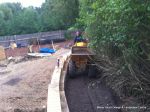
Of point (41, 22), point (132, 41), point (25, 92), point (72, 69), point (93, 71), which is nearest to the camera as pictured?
point (132, 41)

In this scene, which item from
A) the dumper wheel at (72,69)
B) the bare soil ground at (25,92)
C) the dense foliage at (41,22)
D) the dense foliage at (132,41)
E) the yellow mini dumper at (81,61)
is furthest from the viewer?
the dense foliage at (41,22)

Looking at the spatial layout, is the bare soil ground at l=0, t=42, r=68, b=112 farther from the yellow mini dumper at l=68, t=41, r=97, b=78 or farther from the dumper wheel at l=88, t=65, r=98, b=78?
the dumper wheel at l=88, t=65, r=98, b=78

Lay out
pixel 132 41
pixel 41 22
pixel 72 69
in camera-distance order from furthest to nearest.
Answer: pixel 41 22 < pixel 72 69 < pixel 132 41

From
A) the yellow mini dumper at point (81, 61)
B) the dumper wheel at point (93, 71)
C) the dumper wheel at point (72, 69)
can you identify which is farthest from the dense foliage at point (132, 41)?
the dumper wheel at point (72, 69)

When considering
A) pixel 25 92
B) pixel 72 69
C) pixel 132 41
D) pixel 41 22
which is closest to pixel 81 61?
pixel 72 69

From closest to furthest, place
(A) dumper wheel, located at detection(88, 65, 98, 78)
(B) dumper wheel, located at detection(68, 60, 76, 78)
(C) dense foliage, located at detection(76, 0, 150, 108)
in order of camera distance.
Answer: (C) dense foliage, located at detection(76, 0, 150, 108), (A) dumper wheel, located at detection(88, 65, 98, 78), (B) dumper wheel, located at detection(68, 60, 76, 78)

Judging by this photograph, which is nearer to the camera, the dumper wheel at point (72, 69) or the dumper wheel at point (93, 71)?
the dumper wheel at point (93, 71)

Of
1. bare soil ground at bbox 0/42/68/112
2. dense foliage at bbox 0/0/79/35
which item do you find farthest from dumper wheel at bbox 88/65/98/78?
dense foliage at bbox 0/0/79/35

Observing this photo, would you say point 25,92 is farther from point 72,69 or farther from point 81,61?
point 81,61

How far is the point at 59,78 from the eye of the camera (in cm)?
1512

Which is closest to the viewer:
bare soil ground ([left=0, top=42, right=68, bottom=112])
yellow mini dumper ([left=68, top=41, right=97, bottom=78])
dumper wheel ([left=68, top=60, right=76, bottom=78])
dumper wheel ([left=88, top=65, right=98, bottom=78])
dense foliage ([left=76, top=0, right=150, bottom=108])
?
dense foliage ([left=76, top=0, right=150, bottom=108])

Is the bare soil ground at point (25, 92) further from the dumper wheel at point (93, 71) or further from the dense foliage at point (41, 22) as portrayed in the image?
the dense foliage at point (41, 22)

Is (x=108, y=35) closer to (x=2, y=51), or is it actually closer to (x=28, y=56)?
(x=28, y=56)

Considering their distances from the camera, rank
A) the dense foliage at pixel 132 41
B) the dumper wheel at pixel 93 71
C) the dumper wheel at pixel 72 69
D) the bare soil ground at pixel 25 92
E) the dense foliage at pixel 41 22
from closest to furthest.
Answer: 1. the dense foliage at pixel 132 41
2. the bare soil ground at pixel 25 92
3. the dumper wheel at pixel 93 71
4. the dumper wheel at pixel 72 69
5. the dense foliage at pixel 41 22
